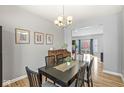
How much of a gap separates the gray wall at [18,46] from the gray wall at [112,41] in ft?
6.70

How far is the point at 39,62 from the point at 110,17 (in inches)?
108

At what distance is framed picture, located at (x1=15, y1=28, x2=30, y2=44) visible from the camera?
9.16 ft

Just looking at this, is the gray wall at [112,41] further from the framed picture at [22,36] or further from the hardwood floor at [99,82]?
the framed picture at [22,36]

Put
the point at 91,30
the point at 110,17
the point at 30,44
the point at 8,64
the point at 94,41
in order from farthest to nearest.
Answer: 1. the point at 94,41
2. the point at 91,30
3. the point at 110,17
4. the point at 30,44
5. the point at 8,64

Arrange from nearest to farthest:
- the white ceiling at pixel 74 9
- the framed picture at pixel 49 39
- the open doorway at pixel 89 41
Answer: the white ceiling at pixel 74 9
the framed picture at pixel 49 39
the open doorway at pixel 89 41

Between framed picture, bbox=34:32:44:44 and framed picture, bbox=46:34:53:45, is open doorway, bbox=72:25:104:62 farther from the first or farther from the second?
framed picture, bbox=34:32:44:44

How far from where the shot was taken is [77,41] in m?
7.93

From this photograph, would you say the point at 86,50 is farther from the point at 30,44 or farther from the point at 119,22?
the point at 30,44

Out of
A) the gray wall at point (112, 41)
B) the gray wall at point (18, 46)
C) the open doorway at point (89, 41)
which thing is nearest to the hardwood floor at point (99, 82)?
the gray wall at point (18, 46)

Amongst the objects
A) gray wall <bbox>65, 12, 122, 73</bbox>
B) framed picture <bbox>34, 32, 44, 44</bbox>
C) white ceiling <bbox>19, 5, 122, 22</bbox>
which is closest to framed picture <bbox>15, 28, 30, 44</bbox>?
framed picture <bbox>34, 32, 44, 44</bbox>

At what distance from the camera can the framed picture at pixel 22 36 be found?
2791mm
